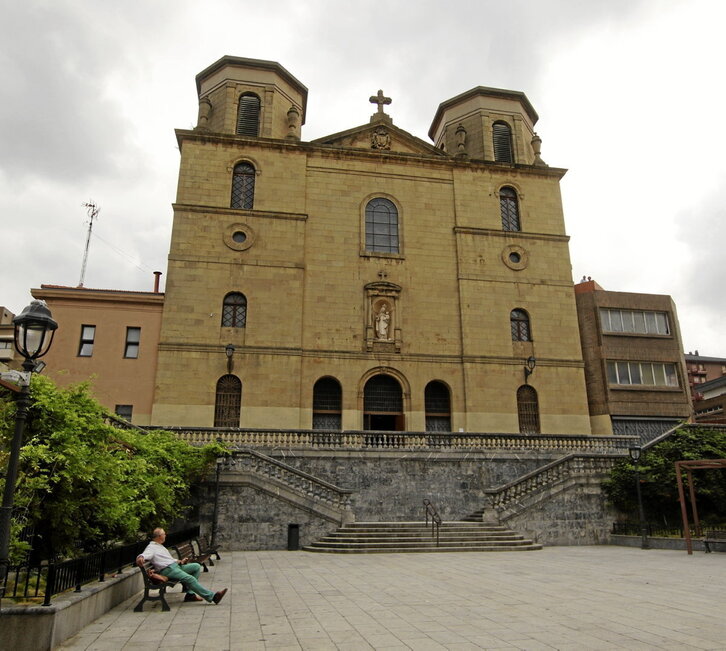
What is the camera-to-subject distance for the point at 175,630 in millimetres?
7676

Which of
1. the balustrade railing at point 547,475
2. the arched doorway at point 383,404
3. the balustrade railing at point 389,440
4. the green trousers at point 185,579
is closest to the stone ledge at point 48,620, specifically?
the green trousers at point 185,579

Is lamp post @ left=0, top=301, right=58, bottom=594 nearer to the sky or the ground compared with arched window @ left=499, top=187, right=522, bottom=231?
nearer to the ground

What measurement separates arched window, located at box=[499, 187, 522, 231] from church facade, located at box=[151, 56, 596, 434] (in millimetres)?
165

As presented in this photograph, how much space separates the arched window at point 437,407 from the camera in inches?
1022

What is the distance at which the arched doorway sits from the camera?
25.5 meters

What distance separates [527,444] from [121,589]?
1567 centimetres

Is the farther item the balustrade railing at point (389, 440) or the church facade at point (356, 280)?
the church facade at point (356, 280)

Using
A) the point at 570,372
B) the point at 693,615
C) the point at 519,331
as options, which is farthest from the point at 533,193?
the point at 693,615

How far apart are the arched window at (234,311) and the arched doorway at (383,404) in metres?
6.23

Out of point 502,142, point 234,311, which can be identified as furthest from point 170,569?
point 502,142

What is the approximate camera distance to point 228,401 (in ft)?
79.5

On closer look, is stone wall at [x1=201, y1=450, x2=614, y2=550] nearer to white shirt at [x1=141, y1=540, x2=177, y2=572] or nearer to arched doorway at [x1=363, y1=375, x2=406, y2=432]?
arched doorway at [x1=363, y1=375, x2=406, y2=432]

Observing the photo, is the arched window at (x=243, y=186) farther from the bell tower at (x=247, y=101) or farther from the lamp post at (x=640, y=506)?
the lamp post at (x=640, y=506)

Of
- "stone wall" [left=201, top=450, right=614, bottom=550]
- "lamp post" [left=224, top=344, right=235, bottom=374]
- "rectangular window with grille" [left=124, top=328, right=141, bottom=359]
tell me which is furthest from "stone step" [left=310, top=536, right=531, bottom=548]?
"rectangular window with grille" [left=124, top=328, right=141, bottom=359]
